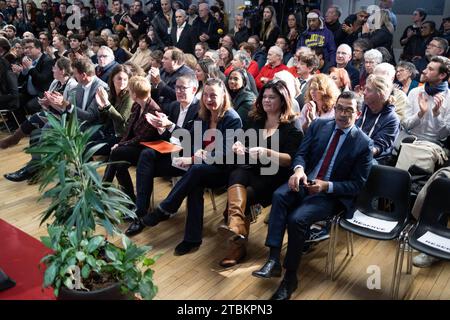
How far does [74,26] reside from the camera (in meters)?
9.84

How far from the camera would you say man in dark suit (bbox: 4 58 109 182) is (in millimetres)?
4105

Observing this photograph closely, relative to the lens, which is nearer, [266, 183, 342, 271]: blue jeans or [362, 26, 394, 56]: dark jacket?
[266, 183, 342, 271]: blue jeans

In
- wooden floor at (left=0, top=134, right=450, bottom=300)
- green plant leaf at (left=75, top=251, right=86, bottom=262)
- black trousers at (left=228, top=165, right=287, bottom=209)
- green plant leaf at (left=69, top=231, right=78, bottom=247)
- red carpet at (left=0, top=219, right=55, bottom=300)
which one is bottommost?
wooden floor at (left=0, top=134, right=450, bottom=300)

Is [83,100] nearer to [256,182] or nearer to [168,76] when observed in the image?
[168,76]

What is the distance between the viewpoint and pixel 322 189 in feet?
9.05

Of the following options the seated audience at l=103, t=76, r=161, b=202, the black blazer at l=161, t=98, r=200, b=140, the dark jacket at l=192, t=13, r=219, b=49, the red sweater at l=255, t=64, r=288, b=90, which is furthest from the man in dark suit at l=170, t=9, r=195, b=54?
the seated audience at l=103, t=76, r=161, b=202

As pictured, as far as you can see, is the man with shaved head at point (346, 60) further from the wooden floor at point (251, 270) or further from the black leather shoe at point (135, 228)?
the black leather shoe at point (135, 228)

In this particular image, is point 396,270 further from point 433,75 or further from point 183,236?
point 433,75

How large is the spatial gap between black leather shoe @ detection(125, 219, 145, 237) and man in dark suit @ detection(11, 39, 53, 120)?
289 cm

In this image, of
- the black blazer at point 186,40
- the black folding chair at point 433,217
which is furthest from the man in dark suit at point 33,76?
the black folding chair at point 433,217

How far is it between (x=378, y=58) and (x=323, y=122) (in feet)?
6.63

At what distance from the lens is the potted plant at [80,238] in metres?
1.73

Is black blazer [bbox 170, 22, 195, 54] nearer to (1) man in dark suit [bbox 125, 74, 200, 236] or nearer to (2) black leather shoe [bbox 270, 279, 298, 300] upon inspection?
(1) man in dark suit [bbox 125, 74, 200, 236]
